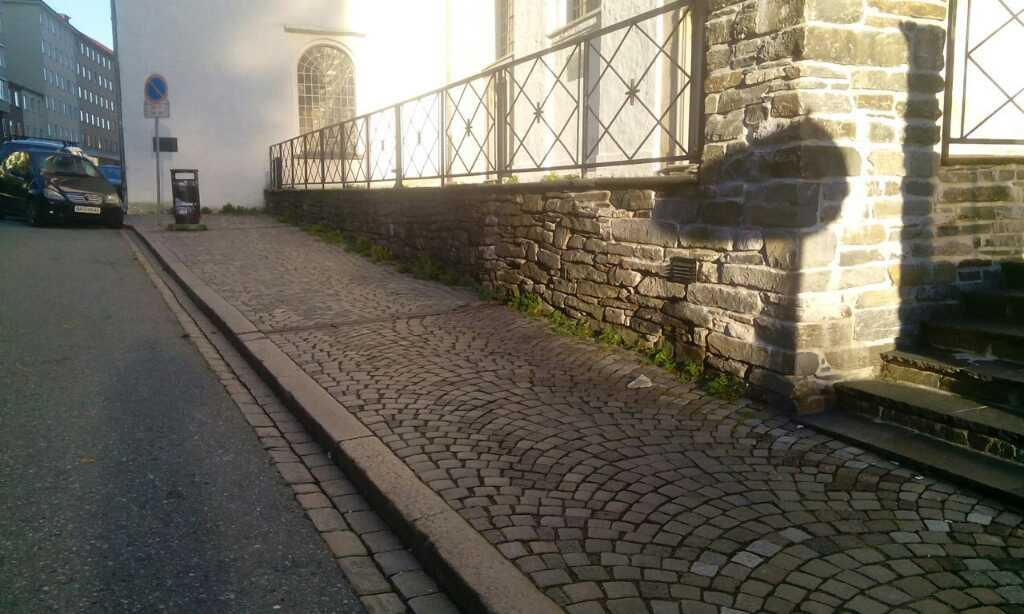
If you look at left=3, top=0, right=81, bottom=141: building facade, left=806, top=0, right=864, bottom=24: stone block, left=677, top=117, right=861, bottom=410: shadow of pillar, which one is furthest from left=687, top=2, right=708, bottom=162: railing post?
left=3, top=0, right=81, bottom=141: building facade

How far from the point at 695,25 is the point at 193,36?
57.7 feet

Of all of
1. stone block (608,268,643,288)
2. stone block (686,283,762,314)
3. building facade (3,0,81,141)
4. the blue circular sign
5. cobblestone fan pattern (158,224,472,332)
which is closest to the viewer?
stone block (686,283,762,314)

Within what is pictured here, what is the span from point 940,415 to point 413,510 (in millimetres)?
2722

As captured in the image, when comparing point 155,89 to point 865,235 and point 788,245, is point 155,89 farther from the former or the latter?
point 865,235

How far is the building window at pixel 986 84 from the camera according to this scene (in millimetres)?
4895

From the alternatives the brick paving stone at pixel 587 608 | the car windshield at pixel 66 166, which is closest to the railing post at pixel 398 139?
the brick paving stone at pixel 587 608

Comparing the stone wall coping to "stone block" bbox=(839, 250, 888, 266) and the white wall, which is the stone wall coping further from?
the white wall

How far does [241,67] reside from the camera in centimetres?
2036

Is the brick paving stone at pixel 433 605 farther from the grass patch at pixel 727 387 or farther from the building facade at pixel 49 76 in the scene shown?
the building facade at pixel 49 76

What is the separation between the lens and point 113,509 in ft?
11.5

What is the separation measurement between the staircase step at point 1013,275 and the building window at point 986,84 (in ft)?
2.36

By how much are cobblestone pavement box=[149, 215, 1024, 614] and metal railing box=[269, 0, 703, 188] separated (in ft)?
6.33

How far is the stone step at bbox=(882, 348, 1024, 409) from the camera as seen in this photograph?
3.94m

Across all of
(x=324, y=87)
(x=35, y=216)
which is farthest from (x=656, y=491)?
(x=324, y=87)
